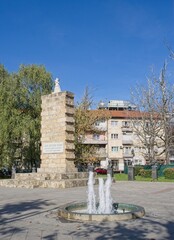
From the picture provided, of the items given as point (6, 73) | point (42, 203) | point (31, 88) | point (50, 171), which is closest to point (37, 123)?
point (31, 88)

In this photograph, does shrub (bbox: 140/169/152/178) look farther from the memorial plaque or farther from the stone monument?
the memorial plaque

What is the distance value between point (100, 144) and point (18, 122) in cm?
3539

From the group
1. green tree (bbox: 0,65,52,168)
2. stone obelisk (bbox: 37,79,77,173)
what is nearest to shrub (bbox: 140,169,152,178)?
green tree (bbox: 0,65,52,168)

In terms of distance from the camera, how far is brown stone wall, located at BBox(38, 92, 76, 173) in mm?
20688

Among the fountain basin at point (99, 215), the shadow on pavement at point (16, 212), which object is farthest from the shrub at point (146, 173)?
the fountain basin at point (99, 215)

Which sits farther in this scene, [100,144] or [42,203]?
[100,144]

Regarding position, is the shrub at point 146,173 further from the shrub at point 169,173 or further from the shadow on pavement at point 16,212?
the shadow on pavement at point 16,212

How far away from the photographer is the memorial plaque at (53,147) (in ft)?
68.3

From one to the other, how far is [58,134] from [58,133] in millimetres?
65

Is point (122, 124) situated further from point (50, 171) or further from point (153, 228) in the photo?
point (153, 228)

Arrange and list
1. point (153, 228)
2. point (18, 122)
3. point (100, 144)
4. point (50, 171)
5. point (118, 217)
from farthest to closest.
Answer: point (100, 144), point (18, 122), point (50, 171), point (118, 217), point (153, 228)

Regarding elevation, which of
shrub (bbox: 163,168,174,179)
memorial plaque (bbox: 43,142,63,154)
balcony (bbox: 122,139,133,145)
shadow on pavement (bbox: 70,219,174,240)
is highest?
balcony (bbox: 122,139,133,145)

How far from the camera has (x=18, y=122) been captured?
1302 inches

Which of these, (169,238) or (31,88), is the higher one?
(31,88)
